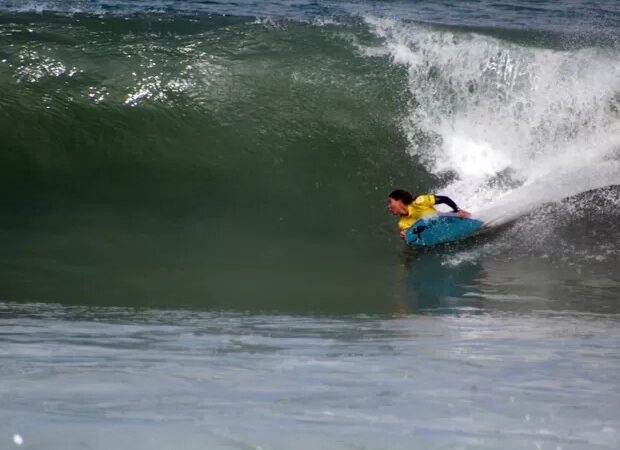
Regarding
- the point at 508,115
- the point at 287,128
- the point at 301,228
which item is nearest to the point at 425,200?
the point at 301,228

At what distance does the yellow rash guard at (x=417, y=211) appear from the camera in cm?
887

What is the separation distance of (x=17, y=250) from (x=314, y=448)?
6.09 m

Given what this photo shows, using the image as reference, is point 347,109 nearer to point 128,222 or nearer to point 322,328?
point 128,222

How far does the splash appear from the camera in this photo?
34.7 feet

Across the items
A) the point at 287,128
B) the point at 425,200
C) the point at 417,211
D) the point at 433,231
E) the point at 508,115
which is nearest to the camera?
the point at 433,231

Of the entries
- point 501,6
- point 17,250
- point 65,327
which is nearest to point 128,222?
point 17,250

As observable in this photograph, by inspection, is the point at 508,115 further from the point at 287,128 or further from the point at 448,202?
the point at 448,202

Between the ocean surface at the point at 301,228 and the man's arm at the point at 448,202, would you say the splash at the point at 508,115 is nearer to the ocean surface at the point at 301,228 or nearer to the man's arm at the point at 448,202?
the ocean surface at the point at 301,228

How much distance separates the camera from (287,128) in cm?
1159

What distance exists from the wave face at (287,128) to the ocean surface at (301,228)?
0.11 feet

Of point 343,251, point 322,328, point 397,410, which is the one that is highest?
point 397,410

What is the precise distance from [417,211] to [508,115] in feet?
9.84

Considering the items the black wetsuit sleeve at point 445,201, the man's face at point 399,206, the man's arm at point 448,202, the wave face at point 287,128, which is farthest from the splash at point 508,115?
the man's face at point 399,206

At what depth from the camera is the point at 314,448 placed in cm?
259
